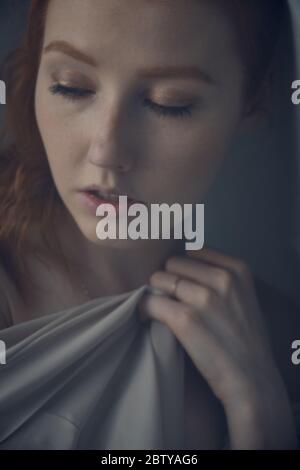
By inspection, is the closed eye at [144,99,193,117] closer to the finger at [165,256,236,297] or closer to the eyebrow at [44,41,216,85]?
the eyebrow at [44,41,216,85]

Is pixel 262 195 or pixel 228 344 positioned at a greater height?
pixel 262 195

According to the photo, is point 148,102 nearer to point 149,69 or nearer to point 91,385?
point 149,69

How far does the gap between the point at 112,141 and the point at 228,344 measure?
0.89 feet

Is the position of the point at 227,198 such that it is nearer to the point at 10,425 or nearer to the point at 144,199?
the point at 144,199

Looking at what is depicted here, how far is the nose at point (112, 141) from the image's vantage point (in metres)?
0.67

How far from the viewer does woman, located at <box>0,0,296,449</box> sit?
2.17 feet

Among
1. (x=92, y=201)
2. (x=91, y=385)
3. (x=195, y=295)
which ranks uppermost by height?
(x=92, y=201)

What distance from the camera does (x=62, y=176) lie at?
706 millimetres

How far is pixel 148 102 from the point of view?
0.67 metres

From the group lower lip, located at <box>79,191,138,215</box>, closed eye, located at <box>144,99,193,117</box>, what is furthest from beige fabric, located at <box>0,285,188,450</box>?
closed eye, located at <box>144,99,193,117</box>

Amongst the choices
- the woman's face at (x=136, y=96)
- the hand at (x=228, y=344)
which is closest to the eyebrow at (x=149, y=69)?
the woman's face at (x=136, y=96)

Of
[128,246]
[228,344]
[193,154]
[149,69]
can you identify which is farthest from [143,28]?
[228,344]

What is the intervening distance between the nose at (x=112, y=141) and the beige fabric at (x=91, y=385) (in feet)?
0.52

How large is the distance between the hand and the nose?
15 centimetres
